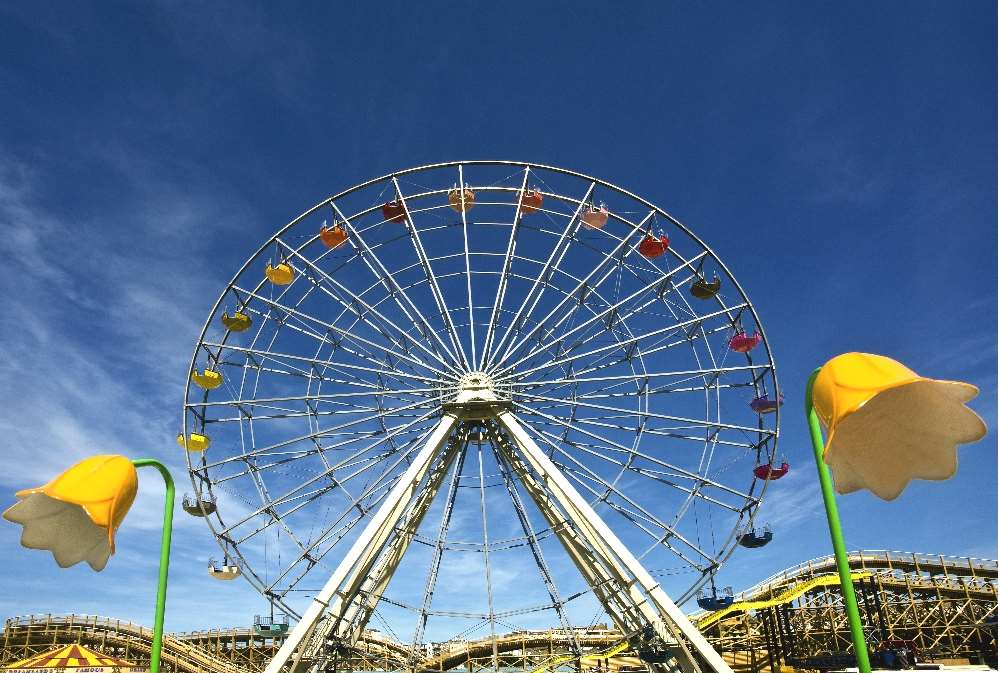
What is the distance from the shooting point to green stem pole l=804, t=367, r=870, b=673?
538cm

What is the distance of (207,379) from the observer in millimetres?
18922

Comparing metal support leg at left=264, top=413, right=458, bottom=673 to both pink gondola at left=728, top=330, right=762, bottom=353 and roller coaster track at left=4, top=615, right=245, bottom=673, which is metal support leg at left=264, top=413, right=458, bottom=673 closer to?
pink gondola at left=728, top=330, right=762, bottom=353

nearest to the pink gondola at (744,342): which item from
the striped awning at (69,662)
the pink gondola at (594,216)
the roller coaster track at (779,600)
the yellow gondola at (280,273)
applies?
the pink gondola at (594,216)

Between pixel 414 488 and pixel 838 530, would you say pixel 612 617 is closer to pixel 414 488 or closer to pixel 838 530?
pixel 414 488

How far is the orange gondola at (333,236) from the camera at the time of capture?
19.3 m

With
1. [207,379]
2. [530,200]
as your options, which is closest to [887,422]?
[530,200]

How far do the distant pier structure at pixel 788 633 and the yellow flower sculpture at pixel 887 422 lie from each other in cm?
1975

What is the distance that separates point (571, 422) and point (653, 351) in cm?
282

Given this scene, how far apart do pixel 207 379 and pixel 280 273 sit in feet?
11.1

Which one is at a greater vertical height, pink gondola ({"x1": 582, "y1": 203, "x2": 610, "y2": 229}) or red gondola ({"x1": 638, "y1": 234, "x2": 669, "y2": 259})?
pink gondola ({"x1": 582, "y1": 203, "x2": 610, "y2": 229})

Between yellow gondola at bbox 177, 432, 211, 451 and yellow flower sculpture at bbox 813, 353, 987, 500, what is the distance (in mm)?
17042

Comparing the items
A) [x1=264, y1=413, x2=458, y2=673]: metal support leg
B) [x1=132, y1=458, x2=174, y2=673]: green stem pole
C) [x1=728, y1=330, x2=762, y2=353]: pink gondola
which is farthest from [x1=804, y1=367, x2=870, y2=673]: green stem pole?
[x1=728, y1=330, x2=762, y2=353]: pink gondola

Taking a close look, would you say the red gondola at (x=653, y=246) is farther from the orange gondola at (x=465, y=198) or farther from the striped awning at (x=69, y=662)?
the striped awning at (x=69, y=662)

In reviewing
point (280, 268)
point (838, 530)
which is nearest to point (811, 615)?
point (280, 268)
